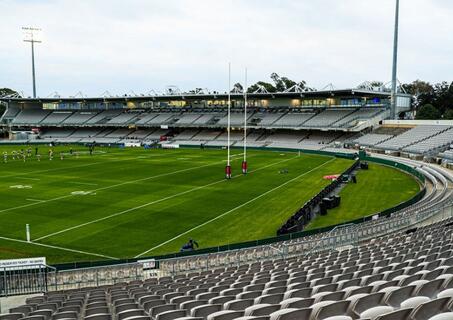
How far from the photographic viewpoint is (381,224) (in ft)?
71.9

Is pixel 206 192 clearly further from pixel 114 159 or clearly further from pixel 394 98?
pixel 394 98

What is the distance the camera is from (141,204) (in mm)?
33938

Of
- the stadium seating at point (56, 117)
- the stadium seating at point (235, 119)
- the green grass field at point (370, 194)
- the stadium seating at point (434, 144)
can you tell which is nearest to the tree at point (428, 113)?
the stadium seating at point (434, 144)

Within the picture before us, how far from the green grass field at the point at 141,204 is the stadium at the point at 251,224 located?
0.15 meters

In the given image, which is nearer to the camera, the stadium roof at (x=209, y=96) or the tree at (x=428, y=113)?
the stadium roof at (x=209, y=96)

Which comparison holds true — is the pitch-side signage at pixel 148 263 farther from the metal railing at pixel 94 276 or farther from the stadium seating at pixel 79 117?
the stadium seating at pixel 79 117

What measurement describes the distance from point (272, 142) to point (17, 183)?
55.5m

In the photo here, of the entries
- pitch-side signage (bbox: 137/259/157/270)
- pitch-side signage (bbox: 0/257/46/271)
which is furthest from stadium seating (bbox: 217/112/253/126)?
pitch-side signage (bbox: 0/257/46/271)

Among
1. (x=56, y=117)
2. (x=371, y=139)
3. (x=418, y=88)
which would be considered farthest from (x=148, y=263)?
(x=418, y=88)

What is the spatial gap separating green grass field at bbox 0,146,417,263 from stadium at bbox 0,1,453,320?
0.15 m

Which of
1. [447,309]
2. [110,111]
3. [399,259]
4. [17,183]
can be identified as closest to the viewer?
[447,309]

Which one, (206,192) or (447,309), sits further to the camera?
(206,192)

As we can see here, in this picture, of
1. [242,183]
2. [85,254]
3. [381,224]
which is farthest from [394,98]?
[85,254]

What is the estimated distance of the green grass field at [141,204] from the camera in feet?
80.9
